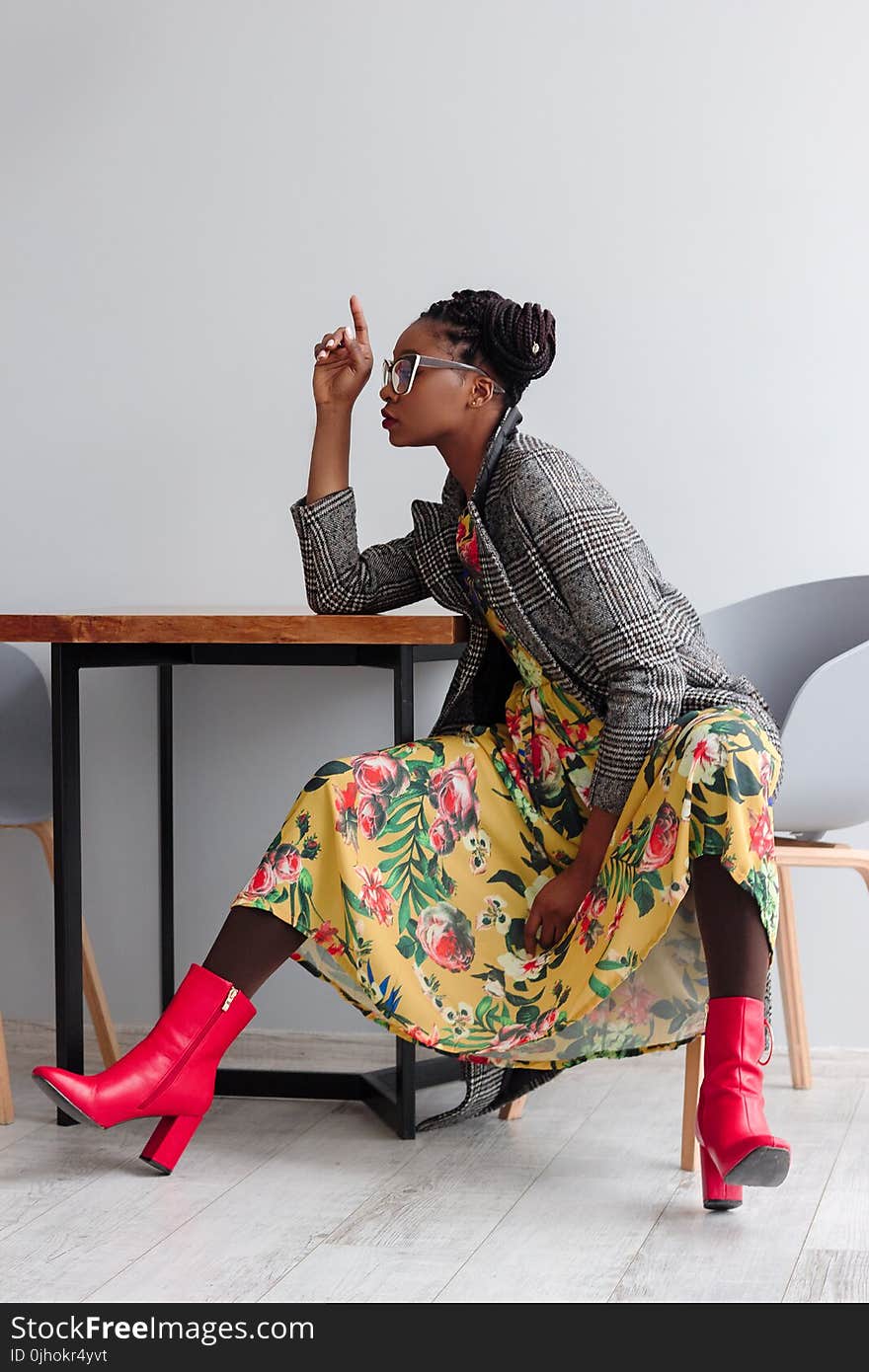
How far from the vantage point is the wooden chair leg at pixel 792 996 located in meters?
2.34

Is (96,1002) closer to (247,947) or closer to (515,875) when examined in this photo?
(247,947)

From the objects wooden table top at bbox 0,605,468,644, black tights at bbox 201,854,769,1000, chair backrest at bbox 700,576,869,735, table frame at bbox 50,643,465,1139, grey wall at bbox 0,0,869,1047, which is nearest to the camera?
black tights at bbox 201,854,769,1000

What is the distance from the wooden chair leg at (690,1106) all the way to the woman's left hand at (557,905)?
0.76ft

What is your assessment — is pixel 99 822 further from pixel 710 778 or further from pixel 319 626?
pixel 710 778

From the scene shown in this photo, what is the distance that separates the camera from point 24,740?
2.54 meters

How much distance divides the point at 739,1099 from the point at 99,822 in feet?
4.85

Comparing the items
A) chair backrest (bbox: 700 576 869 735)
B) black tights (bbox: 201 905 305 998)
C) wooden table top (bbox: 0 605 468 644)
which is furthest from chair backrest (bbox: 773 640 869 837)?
black tights (bbox: 201 905 305 998)

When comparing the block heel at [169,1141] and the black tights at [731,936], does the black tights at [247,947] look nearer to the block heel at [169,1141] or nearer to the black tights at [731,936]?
the block heel at [169,1141]

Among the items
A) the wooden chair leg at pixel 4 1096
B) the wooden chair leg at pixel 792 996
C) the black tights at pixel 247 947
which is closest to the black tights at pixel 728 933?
the black tights at pixel 247 947

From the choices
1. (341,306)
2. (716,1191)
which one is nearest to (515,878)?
(716,1191)

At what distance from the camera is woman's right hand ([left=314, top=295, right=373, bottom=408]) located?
2148 mm

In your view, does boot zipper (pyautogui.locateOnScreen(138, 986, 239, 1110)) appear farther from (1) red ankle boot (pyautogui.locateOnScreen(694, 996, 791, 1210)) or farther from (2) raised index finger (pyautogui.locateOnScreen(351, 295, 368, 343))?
(2) raised index finger (pyautogui.locateOnScreen(351, 295, 368, 343))

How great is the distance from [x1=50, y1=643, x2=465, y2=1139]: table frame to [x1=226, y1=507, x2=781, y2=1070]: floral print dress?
169 millimetres

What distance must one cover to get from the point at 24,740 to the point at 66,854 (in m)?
0.46
